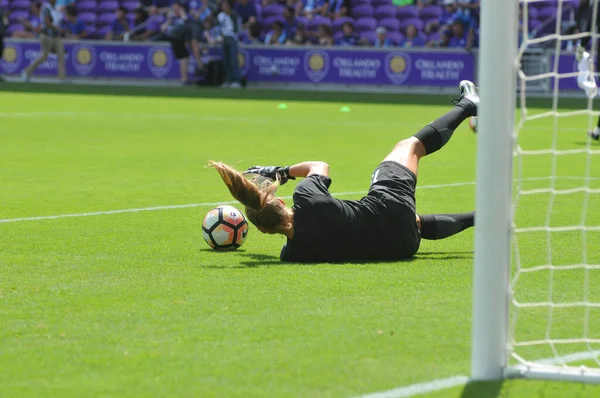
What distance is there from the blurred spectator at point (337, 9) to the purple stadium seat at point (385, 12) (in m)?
0.92

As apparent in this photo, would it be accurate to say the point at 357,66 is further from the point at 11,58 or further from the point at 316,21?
the point at 11,58

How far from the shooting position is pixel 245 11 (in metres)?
31.6

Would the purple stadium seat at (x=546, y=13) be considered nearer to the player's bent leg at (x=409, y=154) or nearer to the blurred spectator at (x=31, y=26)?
the blurred spectator at (x=31, y=26)

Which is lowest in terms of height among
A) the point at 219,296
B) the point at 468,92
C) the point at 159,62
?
the point at 159,62

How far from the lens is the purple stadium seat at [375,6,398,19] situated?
31.4 metres

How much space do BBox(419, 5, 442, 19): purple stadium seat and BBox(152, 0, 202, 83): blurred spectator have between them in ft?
22.1

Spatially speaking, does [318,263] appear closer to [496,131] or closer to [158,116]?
[496,131]

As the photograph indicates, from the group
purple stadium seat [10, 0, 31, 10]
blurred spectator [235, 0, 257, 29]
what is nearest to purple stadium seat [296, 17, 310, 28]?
blurred spectator [235, 0, 257, 29]

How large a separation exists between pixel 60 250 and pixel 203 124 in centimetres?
1137

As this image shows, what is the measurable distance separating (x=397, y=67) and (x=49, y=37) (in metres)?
10.5

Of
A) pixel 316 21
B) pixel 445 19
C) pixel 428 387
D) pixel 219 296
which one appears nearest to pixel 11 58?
pixel 316 21

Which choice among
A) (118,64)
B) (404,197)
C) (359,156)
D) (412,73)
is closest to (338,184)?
(359,156)

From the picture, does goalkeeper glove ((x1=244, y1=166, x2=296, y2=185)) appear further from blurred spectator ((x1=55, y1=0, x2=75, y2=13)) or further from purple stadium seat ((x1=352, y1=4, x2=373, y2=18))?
blurred spectator ((x1=55, y1=0, x2=75, y2=13))

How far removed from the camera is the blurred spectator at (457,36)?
91.4 ft
